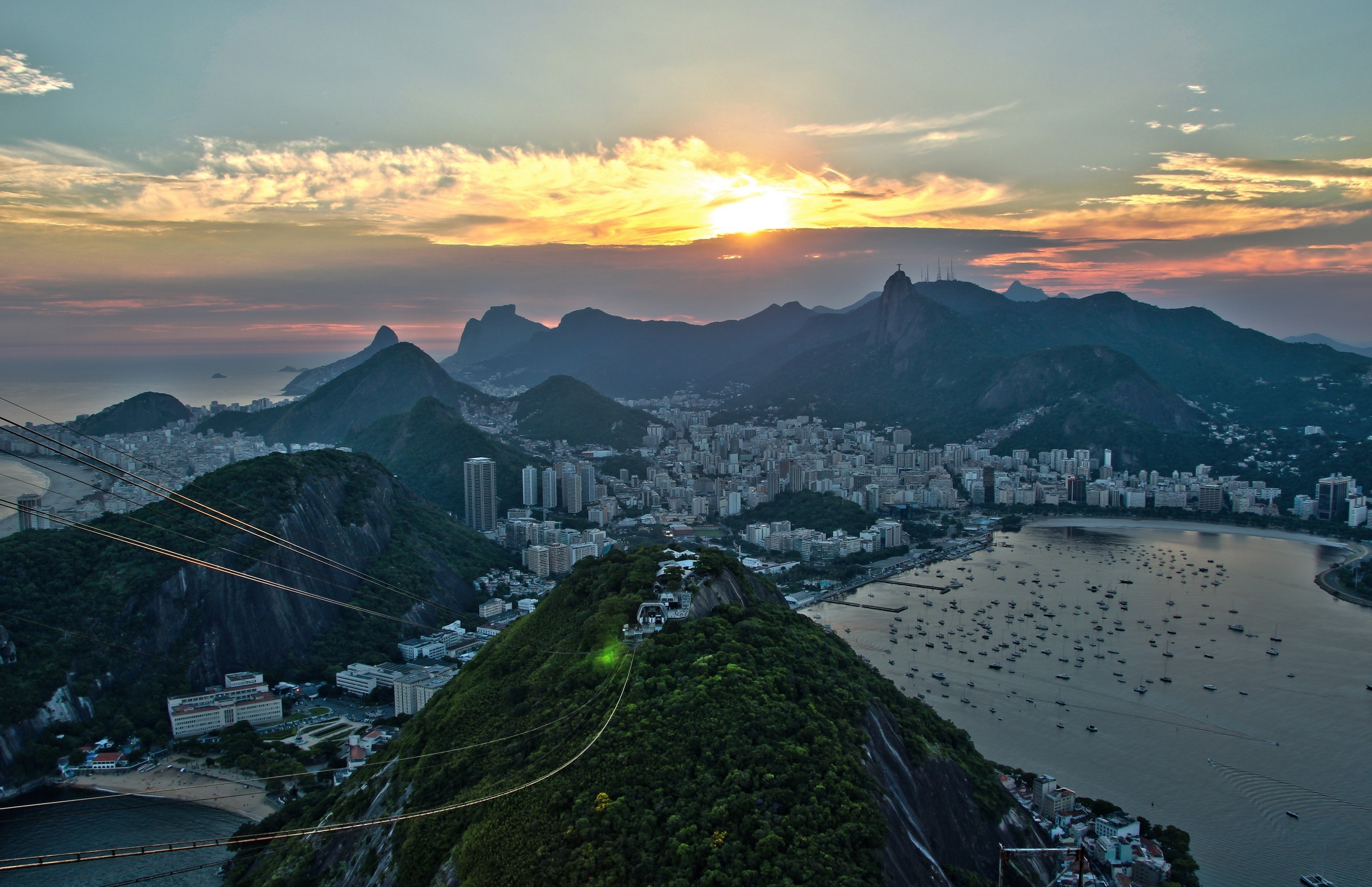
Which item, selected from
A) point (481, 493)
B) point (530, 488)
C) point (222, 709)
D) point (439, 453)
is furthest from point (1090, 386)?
point (222, 709)

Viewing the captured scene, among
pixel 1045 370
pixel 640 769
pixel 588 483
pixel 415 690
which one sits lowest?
pixel 415 690

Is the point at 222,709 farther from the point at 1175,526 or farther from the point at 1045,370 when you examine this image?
the point at 1045,370

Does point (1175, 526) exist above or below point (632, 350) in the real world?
below

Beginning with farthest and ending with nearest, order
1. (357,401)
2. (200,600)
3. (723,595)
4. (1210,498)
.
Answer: (357,401)
(1210,498)
(200,600)
(723,595)

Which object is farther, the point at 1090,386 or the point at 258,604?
the point at 1090,386

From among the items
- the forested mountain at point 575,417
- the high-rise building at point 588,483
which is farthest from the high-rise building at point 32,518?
the forested mountain at point 575,417

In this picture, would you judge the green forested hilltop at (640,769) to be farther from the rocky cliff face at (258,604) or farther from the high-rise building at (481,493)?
the high-rise building at (481,493)
